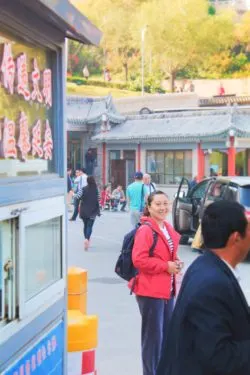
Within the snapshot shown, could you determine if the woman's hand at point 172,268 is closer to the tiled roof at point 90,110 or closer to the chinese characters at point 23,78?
the chinese characters at point 23,78

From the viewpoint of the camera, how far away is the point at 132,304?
29.7 feet

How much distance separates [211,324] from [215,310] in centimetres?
5

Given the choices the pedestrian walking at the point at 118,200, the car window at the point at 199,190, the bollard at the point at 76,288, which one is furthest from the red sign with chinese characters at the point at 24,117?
the pedestrian walking at the point at 118,200

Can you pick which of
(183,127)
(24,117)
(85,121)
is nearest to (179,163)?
(183,127)

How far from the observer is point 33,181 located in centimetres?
339

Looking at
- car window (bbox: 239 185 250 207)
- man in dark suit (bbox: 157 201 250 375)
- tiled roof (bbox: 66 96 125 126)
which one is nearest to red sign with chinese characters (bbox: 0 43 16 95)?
man in dark suit (bbox: 157 201 250 375)

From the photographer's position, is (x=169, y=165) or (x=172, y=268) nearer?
(x=172, y=268)

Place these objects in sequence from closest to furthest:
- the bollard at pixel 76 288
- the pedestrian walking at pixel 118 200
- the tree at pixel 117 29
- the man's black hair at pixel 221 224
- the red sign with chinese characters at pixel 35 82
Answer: the man's black hair at pixel 221 224 < the red sign with chinese characters at pixel 35 82 < the bollard at pixel 76 288 < the pedestrian walking at pixel 118 200 < the tree at pixel 117 29

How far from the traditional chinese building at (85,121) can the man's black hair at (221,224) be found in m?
34.2

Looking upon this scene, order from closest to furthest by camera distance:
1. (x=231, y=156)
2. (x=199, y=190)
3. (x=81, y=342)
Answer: (x=81, y=342) → (x=199, y=190) → (x=231, y=156)

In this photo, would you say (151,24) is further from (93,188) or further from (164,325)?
(164,325)

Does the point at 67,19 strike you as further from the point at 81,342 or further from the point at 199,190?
the point at 199,190

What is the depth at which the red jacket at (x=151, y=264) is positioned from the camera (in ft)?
17.4

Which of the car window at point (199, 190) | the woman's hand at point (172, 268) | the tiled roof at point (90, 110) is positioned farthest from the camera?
the tiled roof at point (90, 110)
